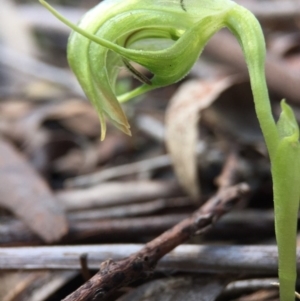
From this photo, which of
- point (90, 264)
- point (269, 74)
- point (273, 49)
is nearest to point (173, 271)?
point (90, 264)

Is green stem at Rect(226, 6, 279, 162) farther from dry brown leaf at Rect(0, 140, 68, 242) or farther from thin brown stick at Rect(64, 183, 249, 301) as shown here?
dry brown leaf at Rect(0, 140, 68, 242)

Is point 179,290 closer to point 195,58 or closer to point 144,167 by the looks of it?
point 195,58

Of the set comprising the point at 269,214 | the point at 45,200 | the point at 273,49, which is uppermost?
the point at 273,49

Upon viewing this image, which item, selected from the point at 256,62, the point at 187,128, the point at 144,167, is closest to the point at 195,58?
the point at 256,62

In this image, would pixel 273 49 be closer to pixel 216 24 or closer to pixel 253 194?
pixel 253 194

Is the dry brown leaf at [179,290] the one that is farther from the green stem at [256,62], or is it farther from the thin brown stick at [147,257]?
the green stem at [256,62]
